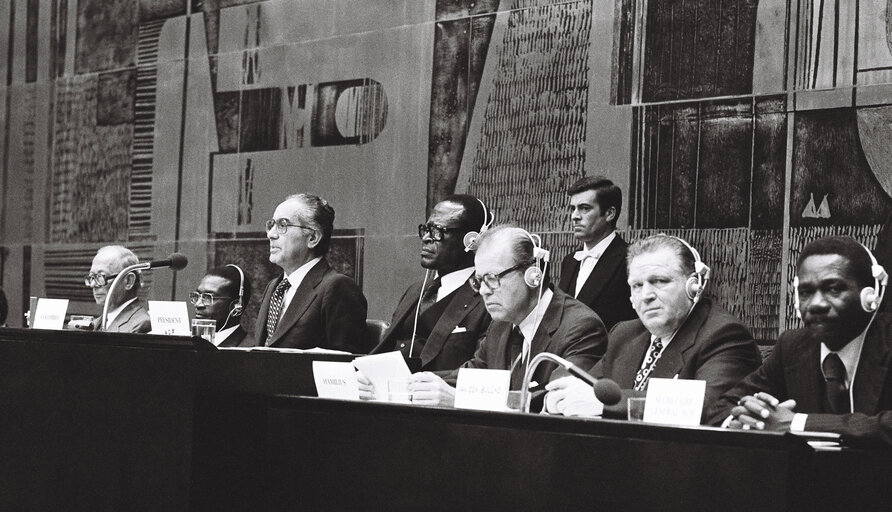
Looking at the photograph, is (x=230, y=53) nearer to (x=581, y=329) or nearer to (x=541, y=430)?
(x=581, y=329)

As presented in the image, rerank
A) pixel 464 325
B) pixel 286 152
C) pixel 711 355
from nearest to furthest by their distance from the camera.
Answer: pixel 711 355, pixel 464 325, pixel 286 152

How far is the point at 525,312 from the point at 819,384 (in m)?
1.10

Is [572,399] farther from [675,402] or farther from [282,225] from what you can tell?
[282,225]

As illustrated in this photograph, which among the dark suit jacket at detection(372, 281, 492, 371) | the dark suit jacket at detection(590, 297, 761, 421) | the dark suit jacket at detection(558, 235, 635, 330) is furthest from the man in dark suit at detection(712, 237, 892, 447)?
the dark suit jacket at detection(558, 235, 635, 330)

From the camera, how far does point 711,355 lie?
3365 mm

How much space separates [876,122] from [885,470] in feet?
8.88

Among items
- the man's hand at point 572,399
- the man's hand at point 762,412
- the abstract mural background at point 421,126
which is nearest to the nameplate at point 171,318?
the man's hand at point 572,399

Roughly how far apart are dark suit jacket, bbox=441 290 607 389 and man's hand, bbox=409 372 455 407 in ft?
1.45

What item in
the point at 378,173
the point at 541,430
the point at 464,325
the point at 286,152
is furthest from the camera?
Answer: the point at 286,152

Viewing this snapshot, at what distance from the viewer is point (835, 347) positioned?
3.01 metres

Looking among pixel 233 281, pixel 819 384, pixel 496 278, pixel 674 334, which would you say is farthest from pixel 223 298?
pixel 819 384

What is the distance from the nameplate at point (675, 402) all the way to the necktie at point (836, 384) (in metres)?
0.56

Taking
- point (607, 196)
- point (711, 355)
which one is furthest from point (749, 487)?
point (607, 196)

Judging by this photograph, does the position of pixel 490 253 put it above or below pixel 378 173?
below
